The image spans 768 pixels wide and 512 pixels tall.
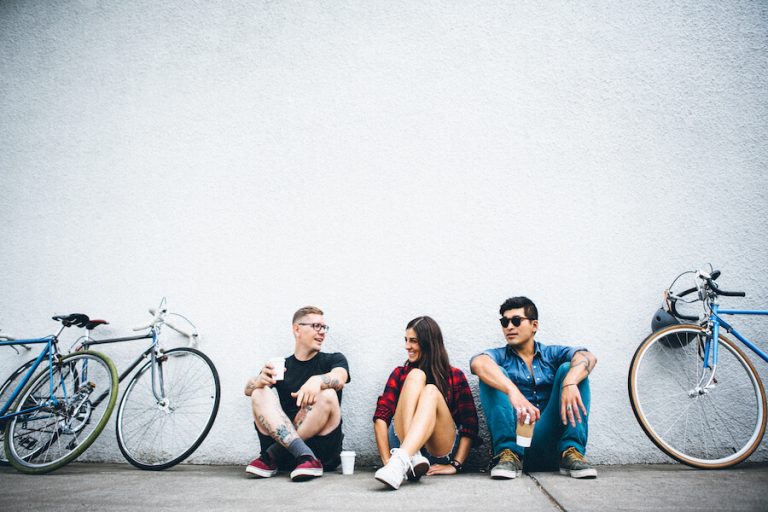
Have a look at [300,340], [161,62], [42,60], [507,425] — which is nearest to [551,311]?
[507,425]

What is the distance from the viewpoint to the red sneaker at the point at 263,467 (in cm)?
260

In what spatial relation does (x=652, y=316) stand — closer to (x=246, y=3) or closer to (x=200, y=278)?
(x=200, y=278)

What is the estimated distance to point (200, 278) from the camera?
367 cm

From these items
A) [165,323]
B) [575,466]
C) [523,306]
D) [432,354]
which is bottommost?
[575,466]

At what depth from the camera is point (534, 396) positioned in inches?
108

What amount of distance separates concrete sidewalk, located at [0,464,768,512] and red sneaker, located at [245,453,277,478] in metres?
0.05

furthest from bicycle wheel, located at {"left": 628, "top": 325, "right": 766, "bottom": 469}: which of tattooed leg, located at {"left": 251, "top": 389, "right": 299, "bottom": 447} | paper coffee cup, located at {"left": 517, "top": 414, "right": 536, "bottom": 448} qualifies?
tattooed leg, located at {"left": 251, "top": 389, "right": 299, "bottom": 447}

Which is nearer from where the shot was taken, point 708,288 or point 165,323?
point 708,288

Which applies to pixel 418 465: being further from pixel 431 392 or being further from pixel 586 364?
pixel 586 364

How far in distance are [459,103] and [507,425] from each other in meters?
2.46

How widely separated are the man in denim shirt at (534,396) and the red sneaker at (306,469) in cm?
96

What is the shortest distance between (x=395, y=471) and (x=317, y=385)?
2.26ft

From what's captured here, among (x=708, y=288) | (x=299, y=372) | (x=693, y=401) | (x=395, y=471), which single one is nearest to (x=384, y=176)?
(x=299, y=372)

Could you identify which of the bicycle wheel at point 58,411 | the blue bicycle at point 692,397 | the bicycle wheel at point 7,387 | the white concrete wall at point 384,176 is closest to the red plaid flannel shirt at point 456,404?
the white concrete wall at point 384,176
